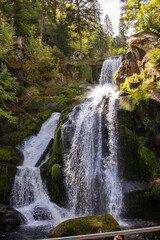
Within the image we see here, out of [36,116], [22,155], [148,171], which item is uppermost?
[36,116]

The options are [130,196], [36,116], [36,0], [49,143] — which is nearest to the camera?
[130,196]

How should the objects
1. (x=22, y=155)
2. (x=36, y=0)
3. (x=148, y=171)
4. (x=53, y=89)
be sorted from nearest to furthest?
(x=148, y=171), (x=22, y=155), (x=53, y=89), (x=36, y=0)

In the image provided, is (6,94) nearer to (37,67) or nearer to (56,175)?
(56,175)

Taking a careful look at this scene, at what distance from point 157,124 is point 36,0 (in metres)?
25.8

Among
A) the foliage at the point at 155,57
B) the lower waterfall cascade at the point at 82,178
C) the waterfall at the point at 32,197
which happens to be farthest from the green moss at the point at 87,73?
the waterfall at the point at 32,197

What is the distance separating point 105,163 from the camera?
8.63 metres

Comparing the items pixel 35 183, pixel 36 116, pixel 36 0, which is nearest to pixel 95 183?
pixel 35 183

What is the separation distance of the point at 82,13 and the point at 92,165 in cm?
2304

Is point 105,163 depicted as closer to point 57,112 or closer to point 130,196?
point 130,196

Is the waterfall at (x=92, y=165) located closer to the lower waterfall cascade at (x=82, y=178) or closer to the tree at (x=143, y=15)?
the lower waterfall cascade at (x=82, y=178)

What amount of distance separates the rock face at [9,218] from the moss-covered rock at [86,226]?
256 cm

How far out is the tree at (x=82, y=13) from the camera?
2322cm

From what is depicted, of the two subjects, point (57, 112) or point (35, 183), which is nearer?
point (35, 183)

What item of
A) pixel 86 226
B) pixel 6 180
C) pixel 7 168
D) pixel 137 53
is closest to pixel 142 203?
pixel 86 226
